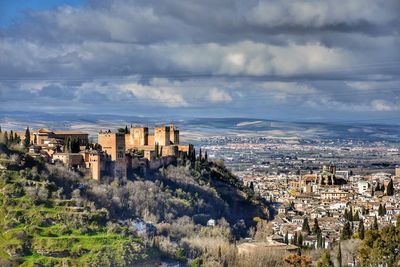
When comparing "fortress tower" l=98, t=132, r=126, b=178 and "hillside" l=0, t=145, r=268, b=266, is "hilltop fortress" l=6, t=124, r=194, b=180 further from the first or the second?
"hillside" l=0, t=145, r=268, b=266

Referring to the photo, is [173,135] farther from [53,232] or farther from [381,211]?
[53,232]

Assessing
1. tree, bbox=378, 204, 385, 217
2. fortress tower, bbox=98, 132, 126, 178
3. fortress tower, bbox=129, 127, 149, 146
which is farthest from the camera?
tree, bbox=378, 204, 385, 217

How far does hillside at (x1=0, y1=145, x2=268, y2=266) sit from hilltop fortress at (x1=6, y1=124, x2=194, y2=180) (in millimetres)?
1296

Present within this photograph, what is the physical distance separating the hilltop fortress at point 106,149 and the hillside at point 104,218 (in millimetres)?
1296

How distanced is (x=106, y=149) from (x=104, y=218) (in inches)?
386

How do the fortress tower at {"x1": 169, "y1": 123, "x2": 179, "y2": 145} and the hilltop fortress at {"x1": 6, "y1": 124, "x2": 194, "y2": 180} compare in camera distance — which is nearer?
the hilltop fortress at {"x1": 6, "y1": 124, "x2": 194, "y2": 180}

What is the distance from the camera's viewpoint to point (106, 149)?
5588 cm

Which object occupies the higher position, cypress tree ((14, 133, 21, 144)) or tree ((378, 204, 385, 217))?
cypress tree ((14, 133, 21, 144))

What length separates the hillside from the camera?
41.4 meters

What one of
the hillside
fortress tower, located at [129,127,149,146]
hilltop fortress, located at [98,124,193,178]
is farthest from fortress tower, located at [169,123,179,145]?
the hillside

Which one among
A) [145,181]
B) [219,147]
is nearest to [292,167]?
[219,147]

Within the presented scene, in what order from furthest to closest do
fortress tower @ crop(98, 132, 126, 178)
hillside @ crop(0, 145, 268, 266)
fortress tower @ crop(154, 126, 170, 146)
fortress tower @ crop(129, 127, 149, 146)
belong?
1. fortress tower @ crop(129, 127, 149, 146)
2. fortress tower @ crop(154, 126, 170, 146)
3. fortress tower @ crop(98, 132, 126, 178)
4. hillside @ crop(0, 145, 268, 266)

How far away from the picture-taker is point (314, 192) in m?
88.4

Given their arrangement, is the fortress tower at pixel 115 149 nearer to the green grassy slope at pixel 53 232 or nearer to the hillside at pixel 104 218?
the hillside at pixel 104 218
